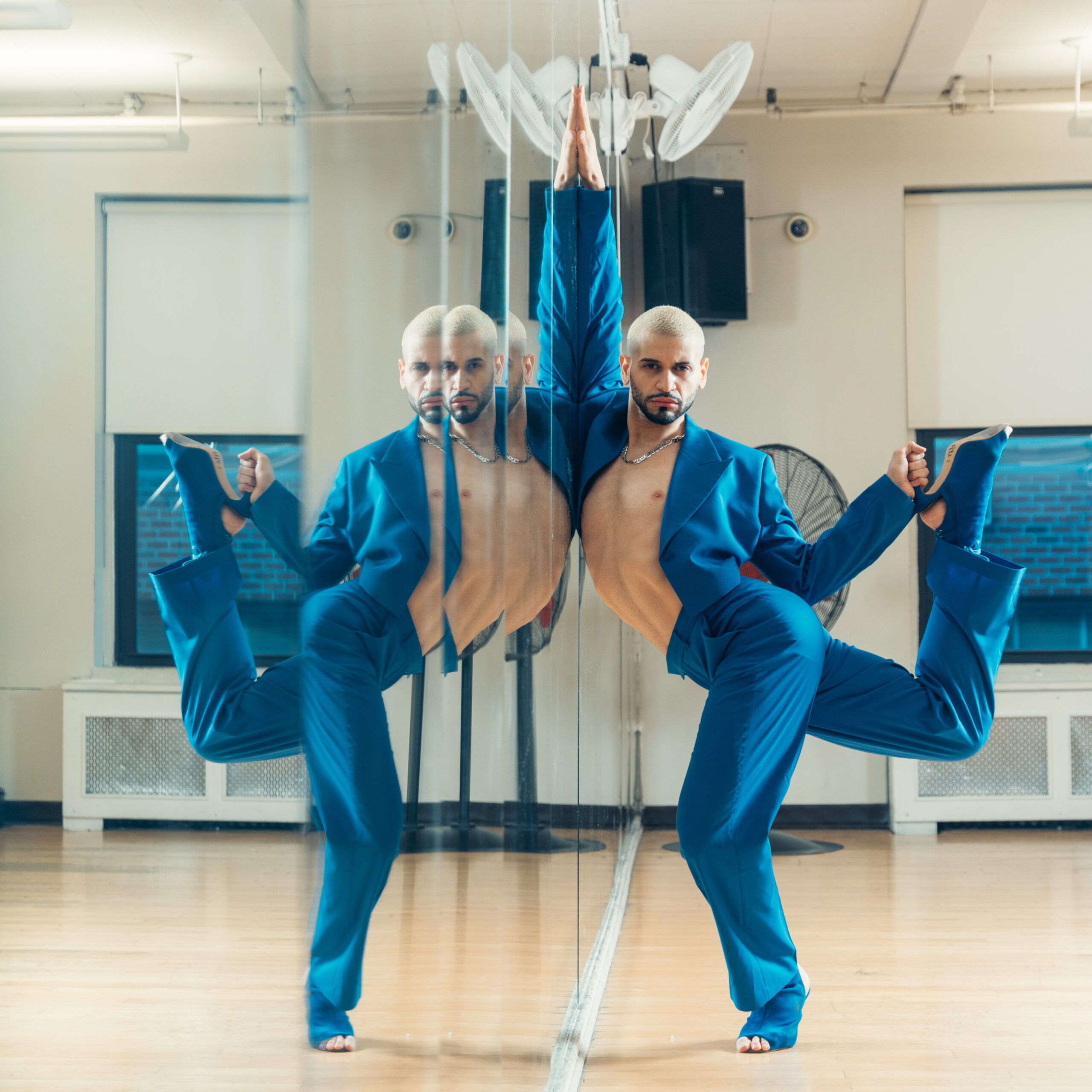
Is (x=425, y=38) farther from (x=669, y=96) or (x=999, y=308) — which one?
(x=999, y=308)

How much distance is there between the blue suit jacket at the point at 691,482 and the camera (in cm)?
208

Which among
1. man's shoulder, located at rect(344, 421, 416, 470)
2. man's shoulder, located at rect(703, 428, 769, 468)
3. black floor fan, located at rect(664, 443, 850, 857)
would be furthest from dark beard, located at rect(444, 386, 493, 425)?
black floor fan, located at rect(664, 443, 850, 857)

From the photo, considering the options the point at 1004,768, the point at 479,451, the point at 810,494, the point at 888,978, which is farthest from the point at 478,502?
the point at 1004,768

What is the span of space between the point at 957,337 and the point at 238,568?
4.26m

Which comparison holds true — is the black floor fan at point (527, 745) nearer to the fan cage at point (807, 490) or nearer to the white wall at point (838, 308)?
the fan cage at point (807, 490)

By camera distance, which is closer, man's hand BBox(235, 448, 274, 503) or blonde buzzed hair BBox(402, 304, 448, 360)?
man's hand BBox(235, 448, 274, 503)

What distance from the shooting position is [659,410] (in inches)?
83.8

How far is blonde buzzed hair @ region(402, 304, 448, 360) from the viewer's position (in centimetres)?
84

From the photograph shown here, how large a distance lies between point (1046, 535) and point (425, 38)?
163 inches

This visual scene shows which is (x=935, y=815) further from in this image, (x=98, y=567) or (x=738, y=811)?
(x=98, y=567)

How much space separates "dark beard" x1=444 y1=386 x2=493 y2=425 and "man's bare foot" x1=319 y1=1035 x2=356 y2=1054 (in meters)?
0.51

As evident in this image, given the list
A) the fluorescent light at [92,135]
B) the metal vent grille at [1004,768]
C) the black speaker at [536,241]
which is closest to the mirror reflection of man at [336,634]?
the fluorescent light at [92,135]

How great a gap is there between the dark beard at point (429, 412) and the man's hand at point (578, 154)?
1.24m

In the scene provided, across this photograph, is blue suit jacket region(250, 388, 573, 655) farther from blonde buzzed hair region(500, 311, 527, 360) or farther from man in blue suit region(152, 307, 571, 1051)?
blonde buzzed hair region(500, 311, 527, 360)
